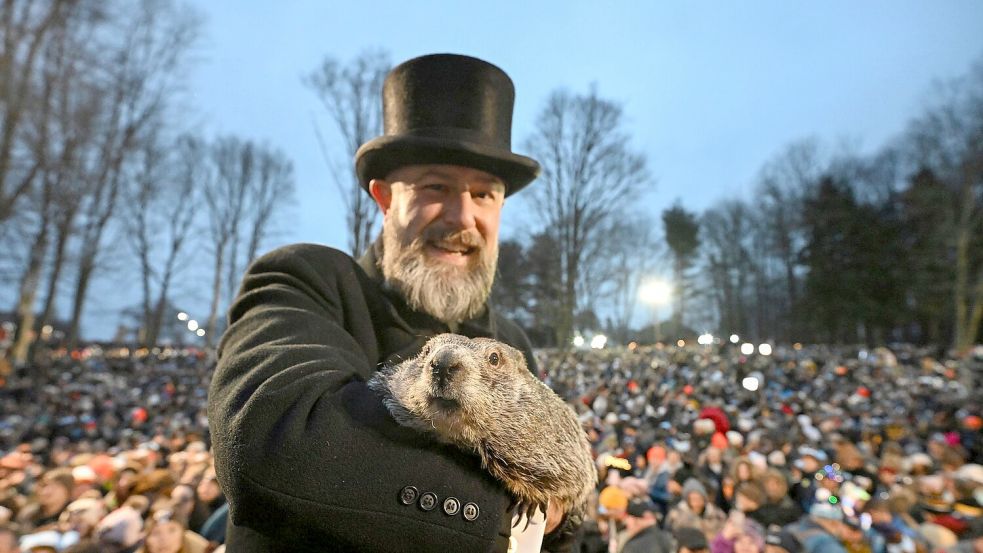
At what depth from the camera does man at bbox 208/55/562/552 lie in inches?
49.1

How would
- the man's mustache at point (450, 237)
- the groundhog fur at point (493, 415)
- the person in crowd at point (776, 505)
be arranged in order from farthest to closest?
1. the person in crowd at point (776, 505)
2. the man's mustache at point (450, 237)
3. the groundhog fur at point (493, 415)

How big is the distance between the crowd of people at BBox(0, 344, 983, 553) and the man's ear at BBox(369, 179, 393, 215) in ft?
4.18

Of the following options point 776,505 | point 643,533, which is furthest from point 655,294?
point 643,533

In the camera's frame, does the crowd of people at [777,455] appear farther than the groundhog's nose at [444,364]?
Yes

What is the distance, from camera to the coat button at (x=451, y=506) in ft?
4.24

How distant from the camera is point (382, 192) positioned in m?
2.38

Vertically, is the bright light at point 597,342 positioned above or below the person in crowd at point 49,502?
above

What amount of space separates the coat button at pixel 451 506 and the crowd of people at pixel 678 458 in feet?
2.47

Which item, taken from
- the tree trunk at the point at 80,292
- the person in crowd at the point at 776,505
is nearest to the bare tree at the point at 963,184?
the person in crowd at the point at 776,505

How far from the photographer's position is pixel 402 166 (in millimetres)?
2139

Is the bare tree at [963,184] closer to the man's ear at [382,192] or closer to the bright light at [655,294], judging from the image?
the bright light at [655,294]

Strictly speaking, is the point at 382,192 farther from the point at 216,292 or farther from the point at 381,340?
the point at 216,292

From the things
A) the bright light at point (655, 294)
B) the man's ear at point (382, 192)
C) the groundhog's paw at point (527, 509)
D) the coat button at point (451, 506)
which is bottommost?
the groundhog's paw at point (527, 509)

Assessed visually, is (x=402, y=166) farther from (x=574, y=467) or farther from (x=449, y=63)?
(x=574, y=467)
